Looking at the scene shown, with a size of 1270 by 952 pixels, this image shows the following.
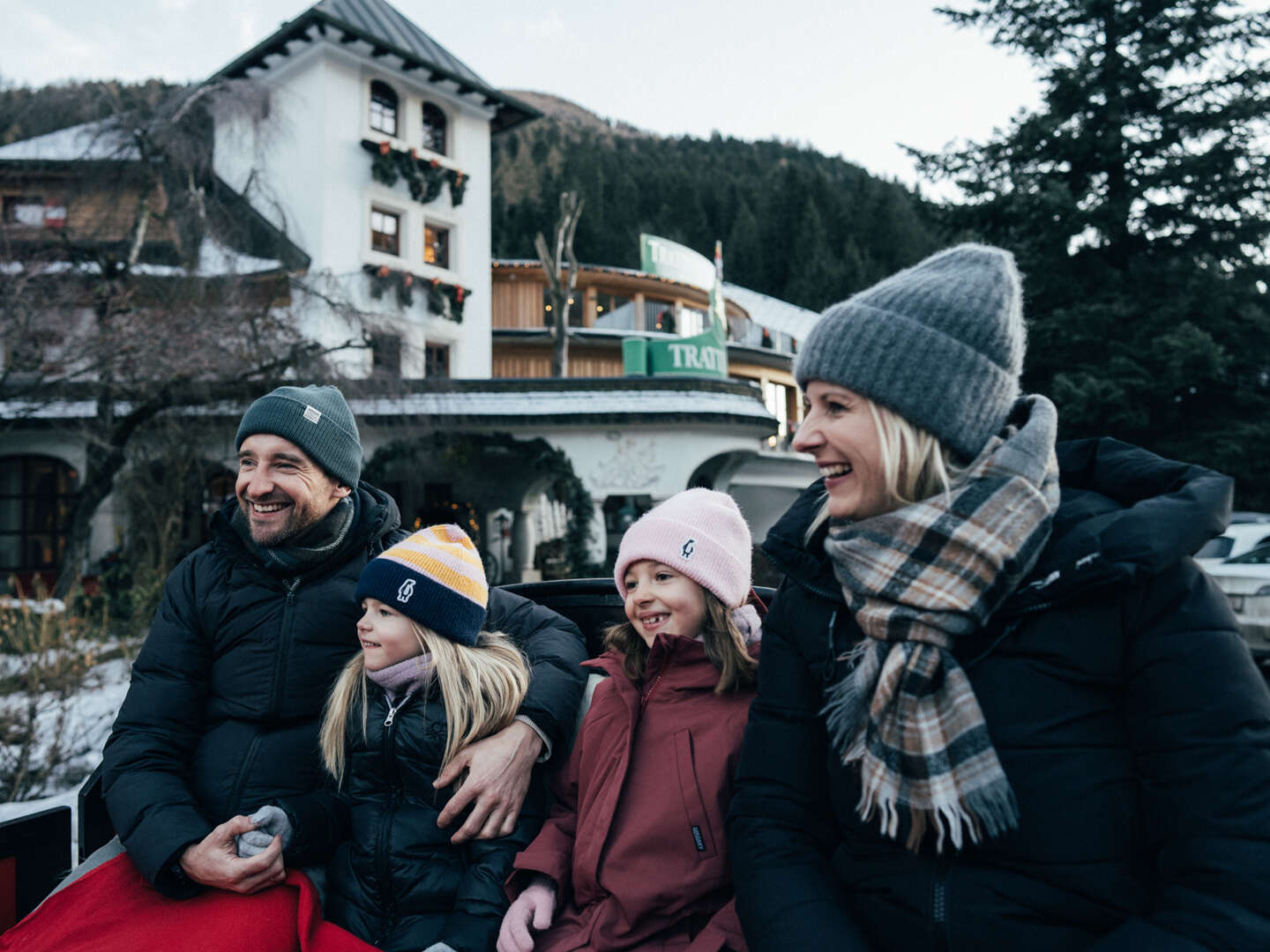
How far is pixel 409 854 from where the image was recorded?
231 centimetres

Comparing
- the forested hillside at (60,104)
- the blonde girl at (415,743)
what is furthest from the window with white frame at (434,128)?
the blonde girl at (415,743)

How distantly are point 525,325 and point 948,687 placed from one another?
27202 millimetres

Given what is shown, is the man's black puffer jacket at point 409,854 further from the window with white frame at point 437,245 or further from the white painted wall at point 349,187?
the window with white frame at point 437,245

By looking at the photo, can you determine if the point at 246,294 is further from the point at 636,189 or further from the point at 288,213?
the point at 636,189

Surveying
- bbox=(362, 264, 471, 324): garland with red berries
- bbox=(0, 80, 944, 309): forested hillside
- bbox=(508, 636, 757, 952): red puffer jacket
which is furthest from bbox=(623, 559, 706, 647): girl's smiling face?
bbox=(0, 80, 944, 309): forested hillside

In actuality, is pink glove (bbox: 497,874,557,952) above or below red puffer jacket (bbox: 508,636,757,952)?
below

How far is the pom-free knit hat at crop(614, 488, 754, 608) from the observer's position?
2.50 metres

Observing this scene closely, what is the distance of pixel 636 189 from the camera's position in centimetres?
6569

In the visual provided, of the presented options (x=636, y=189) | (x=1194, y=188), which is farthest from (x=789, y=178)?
(x=1194, y=188)

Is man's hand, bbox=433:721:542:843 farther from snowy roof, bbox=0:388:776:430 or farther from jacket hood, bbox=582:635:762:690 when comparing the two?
snowy roof, bbox=0:388:776:430

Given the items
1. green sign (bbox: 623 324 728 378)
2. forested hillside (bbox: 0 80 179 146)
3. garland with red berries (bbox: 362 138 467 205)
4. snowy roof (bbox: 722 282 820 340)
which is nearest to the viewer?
forested hillside (bbox: 0 80 179 146)

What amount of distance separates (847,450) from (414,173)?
20544mm

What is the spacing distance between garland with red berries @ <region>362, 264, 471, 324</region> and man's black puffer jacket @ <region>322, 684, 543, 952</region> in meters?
17.9

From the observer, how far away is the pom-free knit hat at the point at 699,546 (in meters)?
2.50
